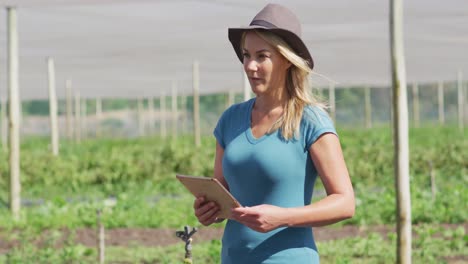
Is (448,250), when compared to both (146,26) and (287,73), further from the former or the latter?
(146,26)

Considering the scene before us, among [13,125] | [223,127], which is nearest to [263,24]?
[223,127]

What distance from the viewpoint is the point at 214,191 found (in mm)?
2727

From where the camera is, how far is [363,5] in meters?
13.3

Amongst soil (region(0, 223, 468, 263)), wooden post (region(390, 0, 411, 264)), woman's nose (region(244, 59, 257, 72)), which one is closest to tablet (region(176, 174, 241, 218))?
woman's nose (region(244, 59, 257, 72))

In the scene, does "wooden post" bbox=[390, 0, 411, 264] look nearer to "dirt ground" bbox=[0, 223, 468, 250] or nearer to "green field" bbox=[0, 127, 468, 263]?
"green field" bbox=[0, 127, 468, 263]

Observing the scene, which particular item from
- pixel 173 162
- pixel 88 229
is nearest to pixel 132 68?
pixel 173 162

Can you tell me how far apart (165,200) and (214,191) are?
10127mm

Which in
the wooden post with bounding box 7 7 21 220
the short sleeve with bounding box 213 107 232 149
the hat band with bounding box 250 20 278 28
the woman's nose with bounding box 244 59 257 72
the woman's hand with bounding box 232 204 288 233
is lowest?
the wooden post with bounding box 7 7 21 220

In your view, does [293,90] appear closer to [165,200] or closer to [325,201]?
[325,201]

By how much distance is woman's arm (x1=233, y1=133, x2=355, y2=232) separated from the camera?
2.65 meters

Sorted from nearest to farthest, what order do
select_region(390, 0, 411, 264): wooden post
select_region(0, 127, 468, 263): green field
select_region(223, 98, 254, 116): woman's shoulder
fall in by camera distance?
1. select_region(223, 98, 254, 116): woman's shoulder
2. select_region(390, 0, 411, 264): wooden post
3. select_region(0, 127, 468, 263): green field

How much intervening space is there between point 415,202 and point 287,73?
8.41 metres

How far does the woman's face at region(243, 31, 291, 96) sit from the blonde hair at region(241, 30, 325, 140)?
0.02 meters

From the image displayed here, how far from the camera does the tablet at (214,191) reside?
267 centimetres
